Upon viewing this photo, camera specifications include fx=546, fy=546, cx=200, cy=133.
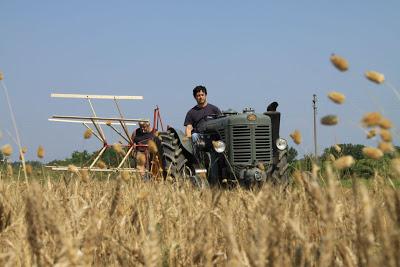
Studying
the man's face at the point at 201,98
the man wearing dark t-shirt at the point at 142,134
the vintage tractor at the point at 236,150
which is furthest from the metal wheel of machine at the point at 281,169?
the man wearing dark t-shirt at the point at 142,134

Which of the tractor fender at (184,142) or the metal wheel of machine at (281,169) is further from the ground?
the tractor fender at (184,142)

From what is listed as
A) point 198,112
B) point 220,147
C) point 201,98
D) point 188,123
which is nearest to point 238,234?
point 220,147

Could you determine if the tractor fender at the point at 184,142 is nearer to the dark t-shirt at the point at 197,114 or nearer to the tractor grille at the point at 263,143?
the dark t-shirt at the point at 197,114

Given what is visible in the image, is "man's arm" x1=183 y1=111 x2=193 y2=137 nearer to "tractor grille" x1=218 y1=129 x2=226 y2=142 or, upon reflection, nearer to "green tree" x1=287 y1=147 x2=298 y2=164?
"tractor grille" x1=218 y1=129 x2=226 y2=142

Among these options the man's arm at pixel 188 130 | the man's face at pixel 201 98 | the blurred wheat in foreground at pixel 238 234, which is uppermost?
the man's face at pixel 201 98

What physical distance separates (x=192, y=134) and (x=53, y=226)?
712 cm

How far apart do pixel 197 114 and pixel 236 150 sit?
1269 mm

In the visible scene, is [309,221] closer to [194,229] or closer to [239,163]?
[194,229]

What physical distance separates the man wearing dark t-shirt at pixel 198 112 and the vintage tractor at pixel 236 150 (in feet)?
1.38

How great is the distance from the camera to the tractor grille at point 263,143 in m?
7.95

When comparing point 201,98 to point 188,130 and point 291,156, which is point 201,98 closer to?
point 188,130

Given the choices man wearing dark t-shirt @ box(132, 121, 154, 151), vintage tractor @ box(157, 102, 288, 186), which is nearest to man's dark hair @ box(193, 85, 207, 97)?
vintage tractor @ box(157, 102, 288, 186)

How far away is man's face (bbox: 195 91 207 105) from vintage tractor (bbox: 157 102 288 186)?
874 mm

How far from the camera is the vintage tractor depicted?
789 cm
